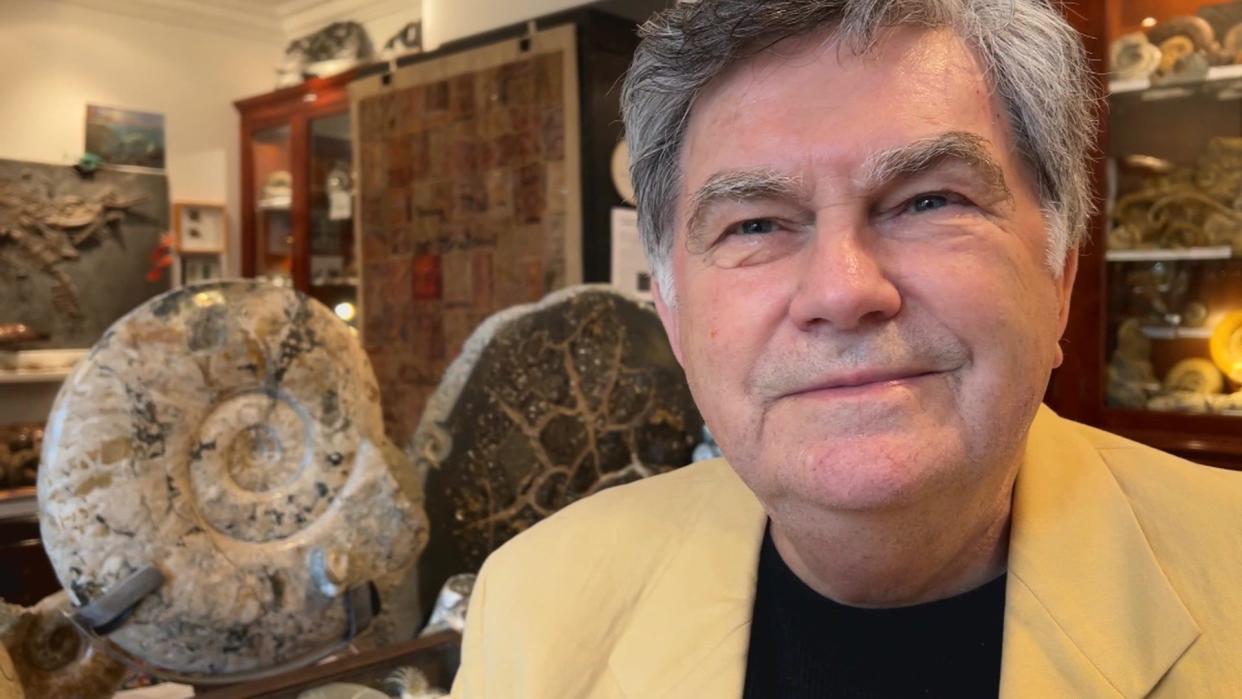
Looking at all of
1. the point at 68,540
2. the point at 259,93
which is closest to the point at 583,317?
the point at 68,540

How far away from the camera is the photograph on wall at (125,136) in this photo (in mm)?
4453

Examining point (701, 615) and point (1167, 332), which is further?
point (1167, 332)

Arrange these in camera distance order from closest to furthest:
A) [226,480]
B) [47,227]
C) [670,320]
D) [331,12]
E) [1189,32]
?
[670,320]
[226,480]
[1189,32]
[47,227]
[331,12]

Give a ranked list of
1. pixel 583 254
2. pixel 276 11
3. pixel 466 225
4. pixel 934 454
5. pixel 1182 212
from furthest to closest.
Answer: pixel 276 11, pixel 466 225, pixel 583 254, pixel 1182 212, pixel 934 454

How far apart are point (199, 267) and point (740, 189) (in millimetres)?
4676

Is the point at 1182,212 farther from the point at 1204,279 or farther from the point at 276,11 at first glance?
the point at 276,11

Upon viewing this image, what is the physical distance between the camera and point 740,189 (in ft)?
2.50

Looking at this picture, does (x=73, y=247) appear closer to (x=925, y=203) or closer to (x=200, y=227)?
(x=200, y=227)

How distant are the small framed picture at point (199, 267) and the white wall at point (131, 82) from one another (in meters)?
0.08

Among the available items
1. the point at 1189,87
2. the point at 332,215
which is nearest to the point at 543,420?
the point at 1189,87

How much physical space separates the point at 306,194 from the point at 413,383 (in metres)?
1.41

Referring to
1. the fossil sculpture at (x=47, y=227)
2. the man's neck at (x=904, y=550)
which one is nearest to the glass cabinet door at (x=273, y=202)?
the fossil sculpture at (x=47, y=227)

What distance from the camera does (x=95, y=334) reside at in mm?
4383

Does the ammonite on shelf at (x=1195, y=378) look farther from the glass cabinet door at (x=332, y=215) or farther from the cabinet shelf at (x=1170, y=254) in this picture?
the glass cabinet door at (x=332, y=215)
